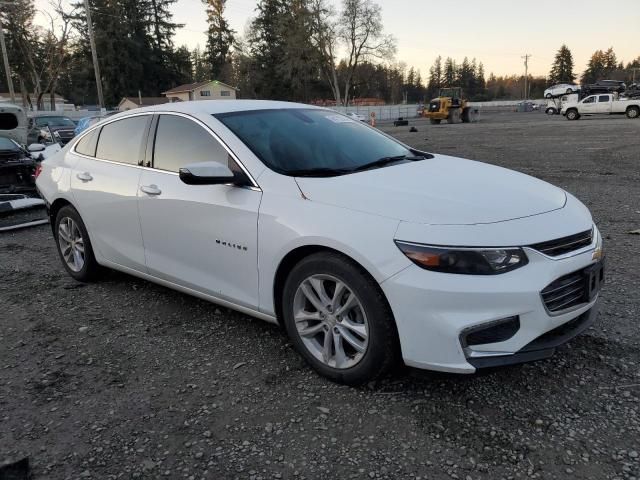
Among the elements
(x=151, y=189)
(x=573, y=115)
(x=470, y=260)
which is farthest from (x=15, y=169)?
(x=573, y=115)

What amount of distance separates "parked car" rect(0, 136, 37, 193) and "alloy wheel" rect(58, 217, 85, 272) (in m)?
4.30

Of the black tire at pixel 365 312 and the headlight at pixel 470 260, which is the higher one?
the headlight at pixel 470 260

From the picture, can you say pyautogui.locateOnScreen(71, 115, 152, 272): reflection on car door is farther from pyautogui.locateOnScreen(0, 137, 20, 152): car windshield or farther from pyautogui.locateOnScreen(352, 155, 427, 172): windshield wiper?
pyautogui.locateOnScreen(0, 137, 20, 152): car windshield

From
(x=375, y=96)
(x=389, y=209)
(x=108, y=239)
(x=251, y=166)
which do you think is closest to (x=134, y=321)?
(x=108, y=239)

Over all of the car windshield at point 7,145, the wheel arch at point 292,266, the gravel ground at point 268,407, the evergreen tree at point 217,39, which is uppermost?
the evergreen tree at point 217,39

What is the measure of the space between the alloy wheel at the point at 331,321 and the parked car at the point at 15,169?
7361mm

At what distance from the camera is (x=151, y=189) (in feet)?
12.5

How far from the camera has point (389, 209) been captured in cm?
270

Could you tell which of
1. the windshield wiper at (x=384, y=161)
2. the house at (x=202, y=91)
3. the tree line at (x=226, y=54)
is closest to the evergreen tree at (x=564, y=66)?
the tree line at (x=226, y=54)

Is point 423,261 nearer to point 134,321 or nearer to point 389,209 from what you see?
point 389,209

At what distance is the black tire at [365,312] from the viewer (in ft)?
8.73

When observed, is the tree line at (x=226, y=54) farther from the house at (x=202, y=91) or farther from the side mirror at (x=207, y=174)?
the side mirror at (x=207, y=174)

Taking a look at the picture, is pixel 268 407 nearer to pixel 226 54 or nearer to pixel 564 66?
pixel 226 54

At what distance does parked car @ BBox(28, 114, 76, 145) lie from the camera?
16797 millimetres
